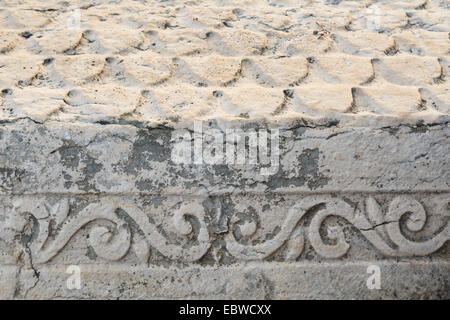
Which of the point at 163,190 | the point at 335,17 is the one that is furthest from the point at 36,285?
the point at 335,17

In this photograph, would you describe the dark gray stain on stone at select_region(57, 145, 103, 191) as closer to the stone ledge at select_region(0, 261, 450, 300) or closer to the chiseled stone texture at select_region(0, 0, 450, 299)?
the chiseled stone texture at select_region(0, 0, 450, 299)

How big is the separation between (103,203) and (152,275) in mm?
198

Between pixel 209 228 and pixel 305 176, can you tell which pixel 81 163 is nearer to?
pixel 209 228

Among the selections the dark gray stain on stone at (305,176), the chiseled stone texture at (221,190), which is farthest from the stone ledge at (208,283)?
the dark gray stain on stone at (305,176)

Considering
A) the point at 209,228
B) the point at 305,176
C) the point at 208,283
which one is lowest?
the point at 208,283

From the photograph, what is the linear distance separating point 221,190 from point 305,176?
0.63 ft

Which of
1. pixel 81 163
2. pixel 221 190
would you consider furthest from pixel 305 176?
pixel 81 163

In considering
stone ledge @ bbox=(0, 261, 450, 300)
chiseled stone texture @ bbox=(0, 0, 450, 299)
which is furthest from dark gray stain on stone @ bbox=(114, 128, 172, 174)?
stone ledge @ bbox=(0, 261, 450, 300)

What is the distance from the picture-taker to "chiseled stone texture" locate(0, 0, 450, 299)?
4.03 feet

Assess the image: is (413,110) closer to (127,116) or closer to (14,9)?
(127,116)

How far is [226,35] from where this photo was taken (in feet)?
4.92

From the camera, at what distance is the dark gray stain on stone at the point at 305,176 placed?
1239 millimetres

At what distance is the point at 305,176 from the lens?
1.25m

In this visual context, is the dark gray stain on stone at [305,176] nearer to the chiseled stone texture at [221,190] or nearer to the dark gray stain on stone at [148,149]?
the chiseled stone texture at [221,190]
